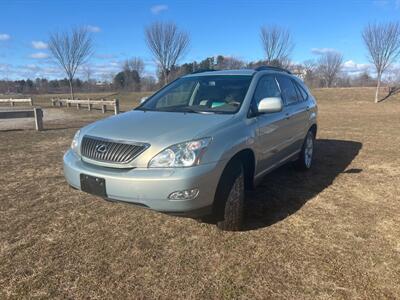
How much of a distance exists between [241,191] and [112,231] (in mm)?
1440

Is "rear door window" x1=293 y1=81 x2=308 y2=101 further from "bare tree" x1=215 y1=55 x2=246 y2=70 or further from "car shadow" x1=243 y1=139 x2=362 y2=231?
"bare tree" x1=215 y1=55 x2=246 y2=70

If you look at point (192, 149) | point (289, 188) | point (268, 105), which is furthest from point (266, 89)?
point (192, 149)

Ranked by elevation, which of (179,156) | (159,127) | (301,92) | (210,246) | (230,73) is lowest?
(210,246)

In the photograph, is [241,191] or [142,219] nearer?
[241,191]

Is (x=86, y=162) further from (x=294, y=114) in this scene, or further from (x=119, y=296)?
(x=294, y=114)

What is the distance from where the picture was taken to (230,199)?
11.1 feet

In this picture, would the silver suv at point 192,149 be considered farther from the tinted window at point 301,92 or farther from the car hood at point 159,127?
the tinted window at point 301,92

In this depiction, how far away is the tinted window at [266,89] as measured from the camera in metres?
4.16

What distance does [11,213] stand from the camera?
415cm

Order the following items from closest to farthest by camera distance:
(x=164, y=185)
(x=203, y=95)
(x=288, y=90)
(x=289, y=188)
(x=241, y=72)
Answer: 1. (x=164, y=185)
2. (x=203, y=95)
3. (x=241, y=72)
4. (x=289, y=188)
5. (x=288, y=90)

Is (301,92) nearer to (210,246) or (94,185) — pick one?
(210,246)

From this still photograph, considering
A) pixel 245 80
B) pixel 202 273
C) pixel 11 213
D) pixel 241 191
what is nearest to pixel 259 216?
pixel 241 191

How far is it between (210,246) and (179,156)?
98cm

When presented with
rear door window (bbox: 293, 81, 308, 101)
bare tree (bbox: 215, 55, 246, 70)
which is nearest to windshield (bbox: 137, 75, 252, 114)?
rear door window (bbox: 293, 81, 308, 101)
